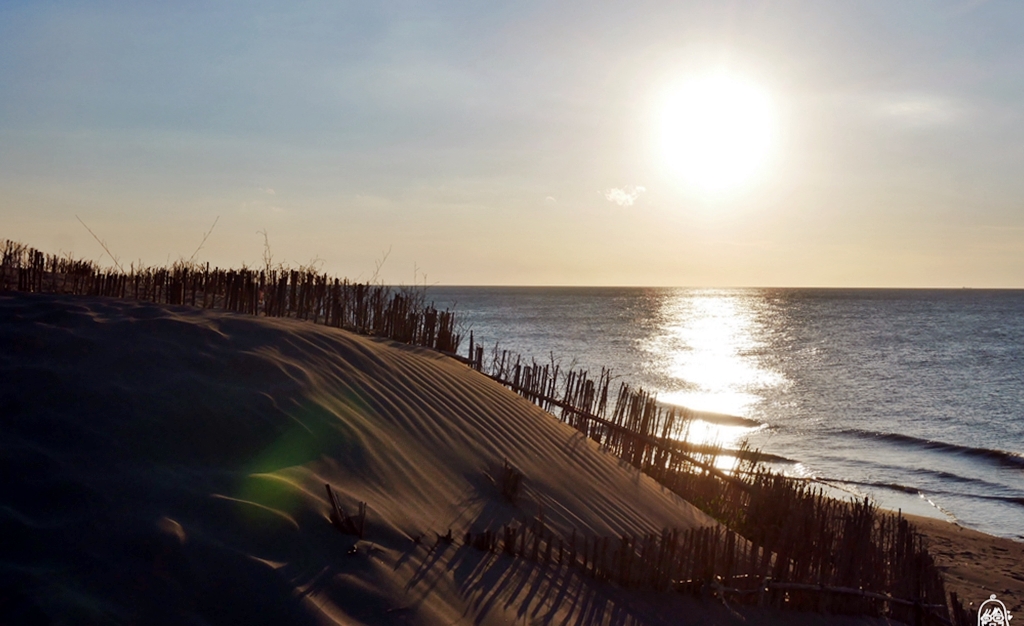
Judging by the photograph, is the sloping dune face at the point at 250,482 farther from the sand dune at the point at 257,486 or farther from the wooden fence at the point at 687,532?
the wooden fence at the point at 687,532

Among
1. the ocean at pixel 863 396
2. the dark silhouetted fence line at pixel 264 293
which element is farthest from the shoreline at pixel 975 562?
the dark silhouetted fence line at pixel 264 293

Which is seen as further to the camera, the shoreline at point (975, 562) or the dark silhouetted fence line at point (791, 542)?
the shoreline at point (975, 562)

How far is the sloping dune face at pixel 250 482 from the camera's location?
2721mm

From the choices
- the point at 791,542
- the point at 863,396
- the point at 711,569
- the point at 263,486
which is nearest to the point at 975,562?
the point at 791,542

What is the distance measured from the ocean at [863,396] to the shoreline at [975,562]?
689 millimetres

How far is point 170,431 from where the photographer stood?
3723mm

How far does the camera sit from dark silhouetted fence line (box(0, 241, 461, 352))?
7.11 metres

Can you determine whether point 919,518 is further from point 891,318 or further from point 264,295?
point 891,318

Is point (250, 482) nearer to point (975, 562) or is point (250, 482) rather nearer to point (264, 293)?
point (264, 293)

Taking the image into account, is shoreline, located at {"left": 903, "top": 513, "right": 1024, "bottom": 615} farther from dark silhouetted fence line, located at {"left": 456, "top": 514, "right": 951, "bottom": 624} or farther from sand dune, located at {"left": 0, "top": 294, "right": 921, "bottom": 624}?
sand dune, located at {"left": 0, "top": 294, "right": 921, "bottom": 624}

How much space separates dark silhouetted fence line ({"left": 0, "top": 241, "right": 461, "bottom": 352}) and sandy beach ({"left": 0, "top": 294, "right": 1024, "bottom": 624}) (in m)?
1.43

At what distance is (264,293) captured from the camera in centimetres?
766

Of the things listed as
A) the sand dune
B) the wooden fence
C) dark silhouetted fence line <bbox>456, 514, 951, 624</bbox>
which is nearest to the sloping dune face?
the sand dune

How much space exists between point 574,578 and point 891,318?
Answer: 61979mm
